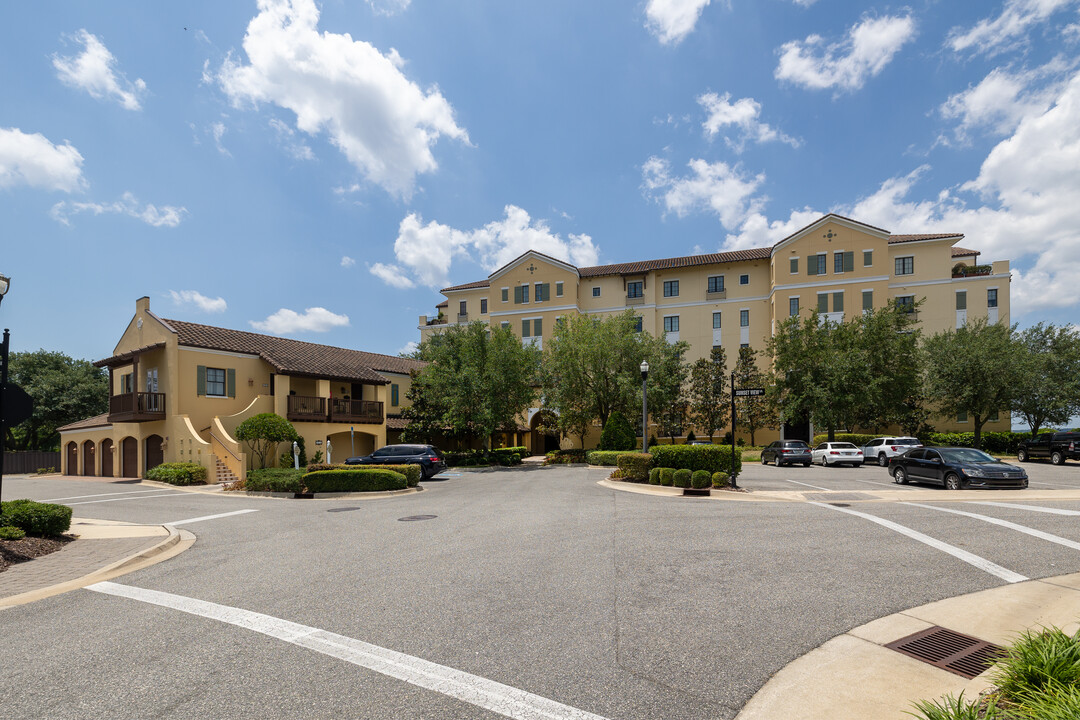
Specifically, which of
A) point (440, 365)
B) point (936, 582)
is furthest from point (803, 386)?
point (936, 582)

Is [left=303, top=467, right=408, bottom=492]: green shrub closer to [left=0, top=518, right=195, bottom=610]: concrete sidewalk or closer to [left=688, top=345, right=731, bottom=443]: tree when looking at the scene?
[left=0, top=518, right=195, bottom=610]: concrete sidewalk

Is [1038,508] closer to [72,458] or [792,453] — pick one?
[792,453]

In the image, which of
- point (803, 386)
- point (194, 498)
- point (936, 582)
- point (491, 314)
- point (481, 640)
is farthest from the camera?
point (491, 314)

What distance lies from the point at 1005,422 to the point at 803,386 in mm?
20414

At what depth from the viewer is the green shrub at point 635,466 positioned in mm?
21016

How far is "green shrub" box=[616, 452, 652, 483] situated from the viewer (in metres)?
21.0

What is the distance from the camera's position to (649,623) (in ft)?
19.3

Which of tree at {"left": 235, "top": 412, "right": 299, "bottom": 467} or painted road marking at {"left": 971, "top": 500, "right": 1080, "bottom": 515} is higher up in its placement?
tree at {"left": 235, "top": 412, "right": 299, "bottom": 467}

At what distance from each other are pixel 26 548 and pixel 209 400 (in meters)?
20.8

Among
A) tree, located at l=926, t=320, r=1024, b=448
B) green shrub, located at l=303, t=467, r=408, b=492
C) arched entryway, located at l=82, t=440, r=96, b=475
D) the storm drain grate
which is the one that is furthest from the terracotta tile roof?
tree, located at l=926, t=320, r=1024, b=448

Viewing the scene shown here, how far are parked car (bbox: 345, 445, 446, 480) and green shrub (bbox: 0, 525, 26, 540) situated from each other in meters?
17.5

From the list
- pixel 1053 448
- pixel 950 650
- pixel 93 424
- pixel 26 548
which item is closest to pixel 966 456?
pixel 1053 448

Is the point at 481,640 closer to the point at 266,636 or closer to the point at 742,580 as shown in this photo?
the point at 266,636

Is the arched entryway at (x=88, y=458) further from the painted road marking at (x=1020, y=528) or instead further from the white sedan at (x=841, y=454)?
the white sedan at (x=841, y=454)
